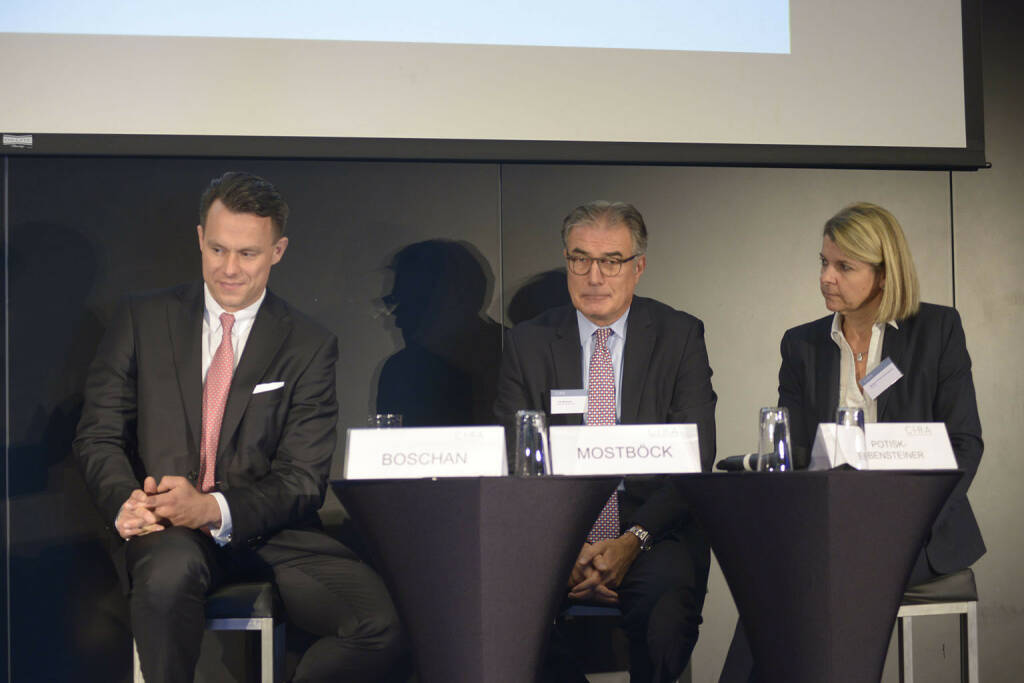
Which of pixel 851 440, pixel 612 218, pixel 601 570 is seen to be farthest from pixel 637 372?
pixel 851 440

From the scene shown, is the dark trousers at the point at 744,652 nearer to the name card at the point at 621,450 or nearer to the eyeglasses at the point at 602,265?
the name card at the point at 621,450

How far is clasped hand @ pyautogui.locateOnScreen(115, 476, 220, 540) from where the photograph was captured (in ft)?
7.69

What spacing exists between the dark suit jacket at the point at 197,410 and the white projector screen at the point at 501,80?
2.24 ft

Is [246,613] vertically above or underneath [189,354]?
underneath

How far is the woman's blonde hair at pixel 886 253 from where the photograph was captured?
276cm

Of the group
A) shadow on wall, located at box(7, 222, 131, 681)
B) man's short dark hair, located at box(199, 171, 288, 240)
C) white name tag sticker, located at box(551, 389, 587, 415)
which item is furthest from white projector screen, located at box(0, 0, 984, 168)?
white name tag sticker, located at box(551, 389, 587, 415)

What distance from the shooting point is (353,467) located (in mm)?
1806

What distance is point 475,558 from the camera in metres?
1.74

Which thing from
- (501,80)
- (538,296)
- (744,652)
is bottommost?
(744,652)

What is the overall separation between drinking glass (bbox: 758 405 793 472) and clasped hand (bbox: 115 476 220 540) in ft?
4.35

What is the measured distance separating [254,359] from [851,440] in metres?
1.61

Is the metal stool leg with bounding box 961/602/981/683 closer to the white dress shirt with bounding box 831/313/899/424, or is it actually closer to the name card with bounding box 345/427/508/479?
the white dress shirt with bounding box 831/313/899/424

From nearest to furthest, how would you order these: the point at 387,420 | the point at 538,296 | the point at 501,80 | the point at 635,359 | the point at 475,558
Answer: the point at 475,558, the point at 387,420, the point at 635,359, the point at 501,80, the point at 538,296

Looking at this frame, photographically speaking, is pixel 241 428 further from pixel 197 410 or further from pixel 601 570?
pixel 601 570
